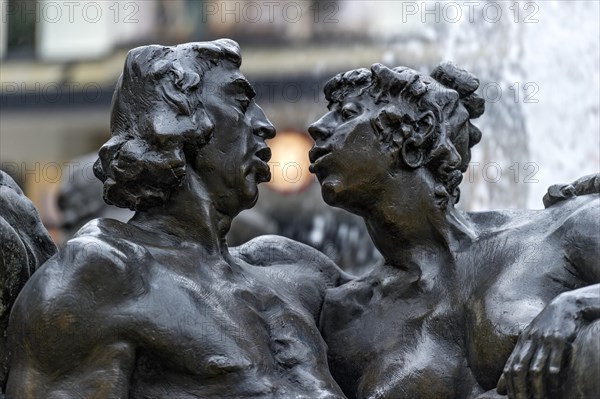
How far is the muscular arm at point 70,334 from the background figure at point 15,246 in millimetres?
239

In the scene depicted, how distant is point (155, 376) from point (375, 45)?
17.0 m

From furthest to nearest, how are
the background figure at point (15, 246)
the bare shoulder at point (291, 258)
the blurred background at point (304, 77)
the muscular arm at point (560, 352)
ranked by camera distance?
the blurred background at point (304, 77)
the bare shoulder at point (291, 258)
the background figure at point (15, 246)
the muscular arm at point (560, 352)

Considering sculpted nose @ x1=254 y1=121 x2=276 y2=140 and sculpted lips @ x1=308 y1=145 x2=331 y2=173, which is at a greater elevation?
sculpted nose @ x1=254 y1=121 x2=276 y2=140

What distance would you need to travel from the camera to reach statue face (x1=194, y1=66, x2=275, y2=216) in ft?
18.5

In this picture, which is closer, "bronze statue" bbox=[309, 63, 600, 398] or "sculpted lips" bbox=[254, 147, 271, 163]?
"bronze statue" bbox=[309, 63, 600, 398]

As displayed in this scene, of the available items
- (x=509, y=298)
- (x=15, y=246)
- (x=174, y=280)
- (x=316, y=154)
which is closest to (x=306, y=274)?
(x=316, y=154)

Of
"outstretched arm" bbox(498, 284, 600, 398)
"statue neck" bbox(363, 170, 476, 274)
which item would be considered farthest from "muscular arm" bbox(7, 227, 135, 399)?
"outstretched arm" bbox(498, 284, 600, 398)

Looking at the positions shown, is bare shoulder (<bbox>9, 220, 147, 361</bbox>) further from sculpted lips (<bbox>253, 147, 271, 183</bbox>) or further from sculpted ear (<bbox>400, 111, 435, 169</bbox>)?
sculpted ear (<bbox>400, 111, 435, 169</bbox>)

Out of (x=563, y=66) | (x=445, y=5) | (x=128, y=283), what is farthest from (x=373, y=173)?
(x=445, y=5)

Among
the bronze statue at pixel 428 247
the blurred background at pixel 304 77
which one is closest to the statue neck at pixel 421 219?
the bronze statue at pixel 428 247

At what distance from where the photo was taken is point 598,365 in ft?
16.1

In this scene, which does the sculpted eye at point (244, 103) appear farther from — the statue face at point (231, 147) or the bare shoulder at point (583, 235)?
the bare shoulder at point (583, 235)

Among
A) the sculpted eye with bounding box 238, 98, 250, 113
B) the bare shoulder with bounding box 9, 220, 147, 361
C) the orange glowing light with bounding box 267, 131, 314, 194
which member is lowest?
the orange glowing light with bounding box 267, 131, 314, 194

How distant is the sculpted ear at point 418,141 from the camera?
5.72 metres
